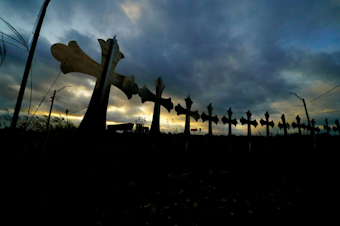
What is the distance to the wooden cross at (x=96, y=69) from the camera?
9.38 ft

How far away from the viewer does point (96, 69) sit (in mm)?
3158

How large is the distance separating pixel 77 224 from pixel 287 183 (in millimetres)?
4363

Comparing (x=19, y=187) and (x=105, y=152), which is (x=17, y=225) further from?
(x=105, y=152)

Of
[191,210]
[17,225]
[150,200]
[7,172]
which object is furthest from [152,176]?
[7,172]

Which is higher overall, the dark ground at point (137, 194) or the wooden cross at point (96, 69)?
the wooden cross at point (96, 69)

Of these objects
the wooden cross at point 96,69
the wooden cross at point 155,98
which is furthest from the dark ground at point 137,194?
the wooden cross at point 155,98

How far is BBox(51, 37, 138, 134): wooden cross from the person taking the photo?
286 cm

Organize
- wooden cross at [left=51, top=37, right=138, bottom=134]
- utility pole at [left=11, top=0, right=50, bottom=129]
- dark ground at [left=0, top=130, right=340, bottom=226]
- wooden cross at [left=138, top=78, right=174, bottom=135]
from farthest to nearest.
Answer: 1. wooden cross at [left=138, top=78, right=174, bottom=135]
2. wooden cross at [left=51, top=37, right=138, bottom=134]
3. utility pole at [left=11, top=0, right=50, bottom=129]
4. dark ground at [left=0, top=130, right=340, bottom=226]

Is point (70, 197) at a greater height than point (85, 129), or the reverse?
point (85, 129)

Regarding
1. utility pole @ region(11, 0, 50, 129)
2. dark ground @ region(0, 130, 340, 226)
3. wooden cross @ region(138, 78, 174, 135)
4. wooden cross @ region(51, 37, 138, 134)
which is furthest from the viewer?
wooden cross @ region(138, 78, 174, 135)

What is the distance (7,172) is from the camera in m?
1.98

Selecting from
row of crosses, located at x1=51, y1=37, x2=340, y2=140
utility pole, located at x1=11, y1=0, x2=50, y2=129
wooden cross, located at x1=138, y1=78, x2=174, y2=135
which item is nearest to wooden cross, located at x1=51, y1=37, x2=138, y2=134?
row of crosses, located at x1=51, y1=37, x2=340, y2=140

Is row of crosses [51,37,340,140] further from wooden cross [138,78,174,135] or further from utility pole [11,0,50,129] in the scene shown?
utility pole [11,0,50,129]

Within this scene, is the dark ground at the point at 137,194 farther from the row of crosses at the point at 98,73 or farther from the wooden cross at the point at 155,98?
the wooden cross at the point at 155,98
